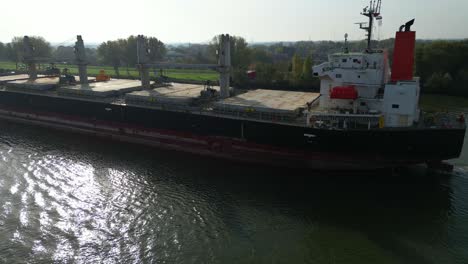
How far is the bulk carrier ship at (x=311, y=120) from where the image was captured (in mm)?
19125

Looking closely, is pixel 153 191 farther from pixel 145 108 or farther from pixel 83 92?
pixel 83 92

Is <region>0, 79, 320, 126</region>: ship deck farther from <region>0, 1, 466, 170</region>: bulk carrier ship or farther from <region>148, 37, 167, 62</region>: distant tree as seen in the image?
<region>148, 37, 167, 62</region>: distant tree

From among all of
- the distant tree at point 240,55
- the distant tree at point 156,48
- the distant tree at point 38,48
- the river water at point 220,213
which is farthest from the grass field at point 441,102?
the distant tree at point 38,48

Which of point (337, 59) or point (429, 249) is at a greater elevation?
point (337, 59)

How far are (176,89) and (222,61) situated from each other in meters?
7.21

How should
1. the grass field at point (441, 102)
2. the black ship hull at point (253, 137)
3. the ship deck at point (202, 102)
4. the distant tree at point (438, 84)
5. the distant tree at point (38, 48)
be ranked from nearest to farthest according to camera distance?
the black ship hull at point (253, 137) → the ship deck at point (202, 102) → the grass field at point (441, 102) → the distant tree at point (438, 84) → the distant tree at point (38, 48)

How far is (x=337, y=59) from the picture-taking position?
21656 millimetres

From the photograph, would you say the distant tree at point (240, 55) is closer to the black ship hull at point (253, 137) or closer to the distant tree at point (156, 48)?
the distant tree at point (156, 48)

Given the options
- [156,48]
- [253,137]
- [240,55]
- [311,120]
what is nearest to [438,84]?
[311,120]

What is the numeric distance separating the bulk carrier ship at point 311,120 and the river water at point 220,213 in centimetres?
145

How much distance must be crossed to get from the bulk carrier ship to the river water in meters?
1.45

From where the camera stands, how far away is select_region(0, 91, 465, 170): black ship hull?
19.0m

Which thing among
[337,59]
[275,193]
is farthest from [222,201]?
[337,59]

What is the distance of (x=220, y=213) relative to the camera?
1684 cm
